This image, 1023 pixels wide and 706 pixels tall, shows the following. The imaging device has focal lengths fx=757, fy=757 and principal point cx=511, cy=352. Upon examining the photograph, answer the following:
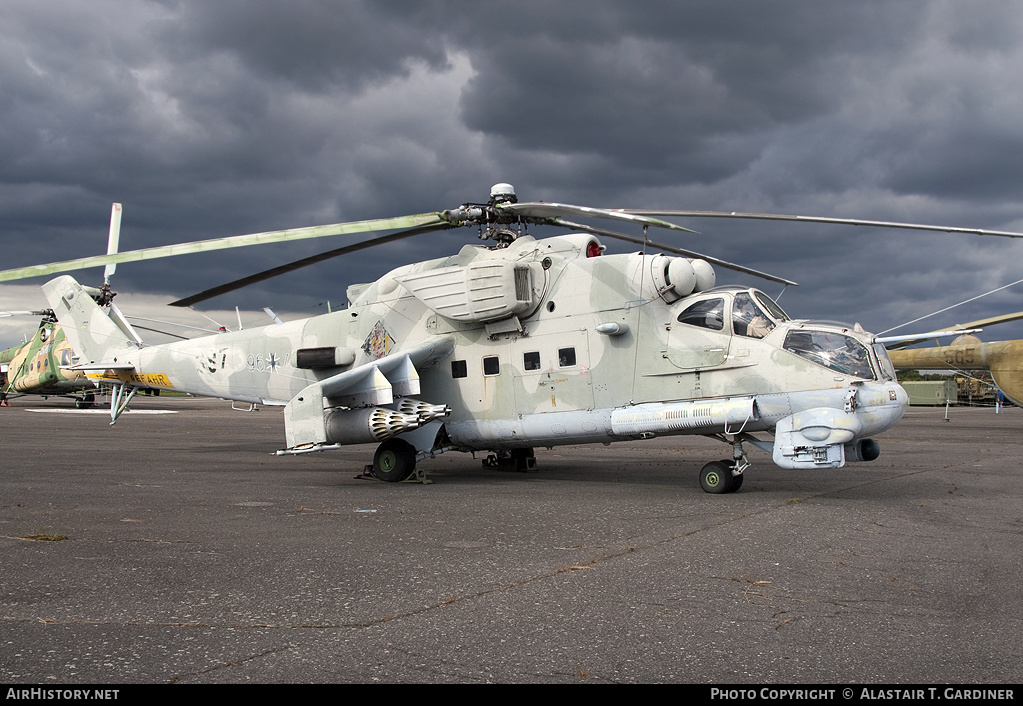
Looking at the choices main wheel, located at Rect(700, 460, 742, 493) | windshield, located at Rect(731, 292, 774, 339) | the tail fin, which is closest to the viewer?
main wheel, located at Rect(700, 460, 742, 493)

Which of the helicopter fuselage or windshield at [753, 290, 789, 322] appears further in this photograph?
windshield at [753, 290, 789, 322]

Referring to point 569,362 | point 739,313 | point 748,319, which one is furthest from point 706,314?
point 569,362

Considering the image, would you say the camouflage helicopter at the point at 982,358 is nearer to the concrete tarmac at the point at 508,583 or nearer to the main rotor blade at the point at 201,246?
the concrete tarmac at the point at 508,583

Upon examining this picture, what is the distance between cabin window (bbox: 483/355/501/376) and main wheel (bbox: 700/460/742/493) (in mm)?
3970

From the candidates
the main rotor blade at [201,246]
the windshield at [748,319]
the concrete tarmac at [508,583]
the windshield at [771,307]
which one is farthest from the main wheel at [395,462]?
the windshield at [771,307]

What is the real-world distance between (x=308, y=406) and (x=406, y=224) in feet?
11.1

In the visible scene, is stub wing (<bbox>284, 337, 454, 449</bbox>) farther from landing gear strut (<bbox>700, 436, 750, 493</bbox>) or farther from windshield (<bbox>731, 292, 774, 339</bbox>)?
windshield (<bbox>731, 292, 774, 339</bbox>)

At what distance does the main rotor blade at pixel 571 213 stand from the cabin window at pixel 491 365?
2.50 meters

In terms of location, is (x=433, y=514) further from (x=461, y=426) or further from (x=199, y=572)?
(x=461, y=426)

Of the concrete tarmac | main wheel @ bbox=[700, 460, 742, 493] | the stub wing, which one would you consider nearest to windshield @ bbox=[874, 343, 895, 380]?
the concrete tarmac

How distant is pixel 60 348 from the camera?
4044 cm

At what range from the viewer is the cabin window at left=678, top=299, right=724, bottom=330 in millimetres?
11297

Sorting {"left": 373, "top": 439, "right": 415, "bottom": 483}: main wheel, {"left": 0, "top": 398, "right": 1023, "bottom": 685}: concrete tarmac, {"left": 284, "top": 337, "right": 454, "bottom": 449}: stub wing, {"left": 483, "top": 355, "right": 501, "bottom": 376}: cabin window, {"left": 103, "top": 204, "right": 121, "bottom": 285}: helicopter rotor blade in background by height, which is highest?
{"left": 103, "top": 204, "right": 121, "bottom": 285}: helicopter rotor blade in background

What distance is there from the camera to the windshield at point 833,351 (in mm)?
10266
